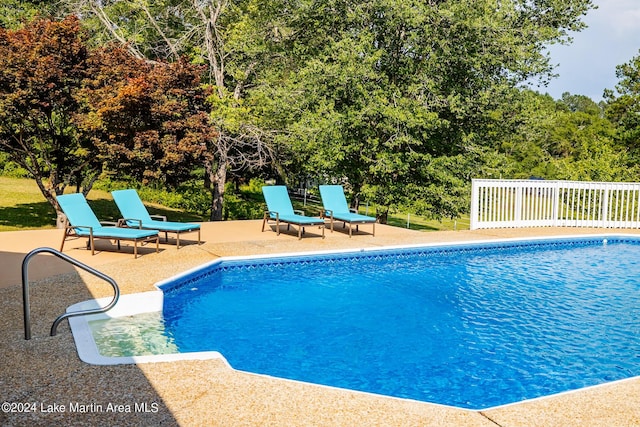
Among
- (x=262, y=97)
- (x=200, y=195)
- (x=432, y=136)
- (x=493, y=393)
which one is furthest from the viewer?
(x=200, y=195)

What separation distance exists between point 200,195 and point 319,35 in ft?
24.7

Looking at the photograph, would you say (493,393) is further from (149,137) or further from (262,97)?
(262,97)

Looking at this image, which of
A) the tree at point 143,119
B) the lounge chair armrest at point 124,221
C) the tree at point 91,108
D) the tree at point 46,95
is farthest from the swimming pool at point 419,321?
the tree at point 46,95

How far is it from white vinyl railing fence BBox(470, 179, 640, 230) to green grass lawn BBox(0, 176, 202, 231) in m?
9.90

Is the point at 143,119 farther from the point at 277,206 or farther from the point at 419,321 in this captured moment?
the point at 419,321

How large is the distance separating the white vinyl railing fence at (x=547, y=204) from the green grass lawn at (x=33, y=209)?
990 cm

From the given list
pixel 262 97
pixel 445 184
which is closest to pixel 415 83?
pixel 445 184

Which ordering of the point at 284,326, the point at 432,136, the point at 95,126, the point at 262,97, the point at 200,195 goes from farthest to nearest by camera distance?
the point at 200,195 → the point at 432,136 → the point at 262,97 → the point at 95,126 → the point at 284,326

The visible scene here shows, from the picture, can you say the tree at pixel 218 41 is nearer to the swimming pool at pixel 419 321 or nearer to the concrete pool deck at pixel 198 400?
the swimming pool at pixel 419 321

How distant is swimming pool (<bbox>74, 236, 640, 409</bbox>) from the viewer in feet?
17.5

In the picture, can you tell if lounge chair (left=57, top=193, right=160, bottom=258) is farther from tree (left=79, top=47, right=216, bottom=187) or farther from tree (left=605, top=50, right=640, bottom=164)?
tree (left=605, top=50, right=640, bottom=164)

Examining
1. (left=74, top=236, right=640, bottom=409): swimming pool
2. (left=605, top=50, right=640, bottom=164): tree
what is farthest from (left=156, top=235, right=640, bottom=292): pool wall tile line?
(left=605, top=50, right=640, bottom=164): tree

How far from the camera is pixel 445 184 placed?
17.5 metres

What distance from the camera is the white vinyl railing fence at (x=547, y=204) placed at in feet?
45.7
